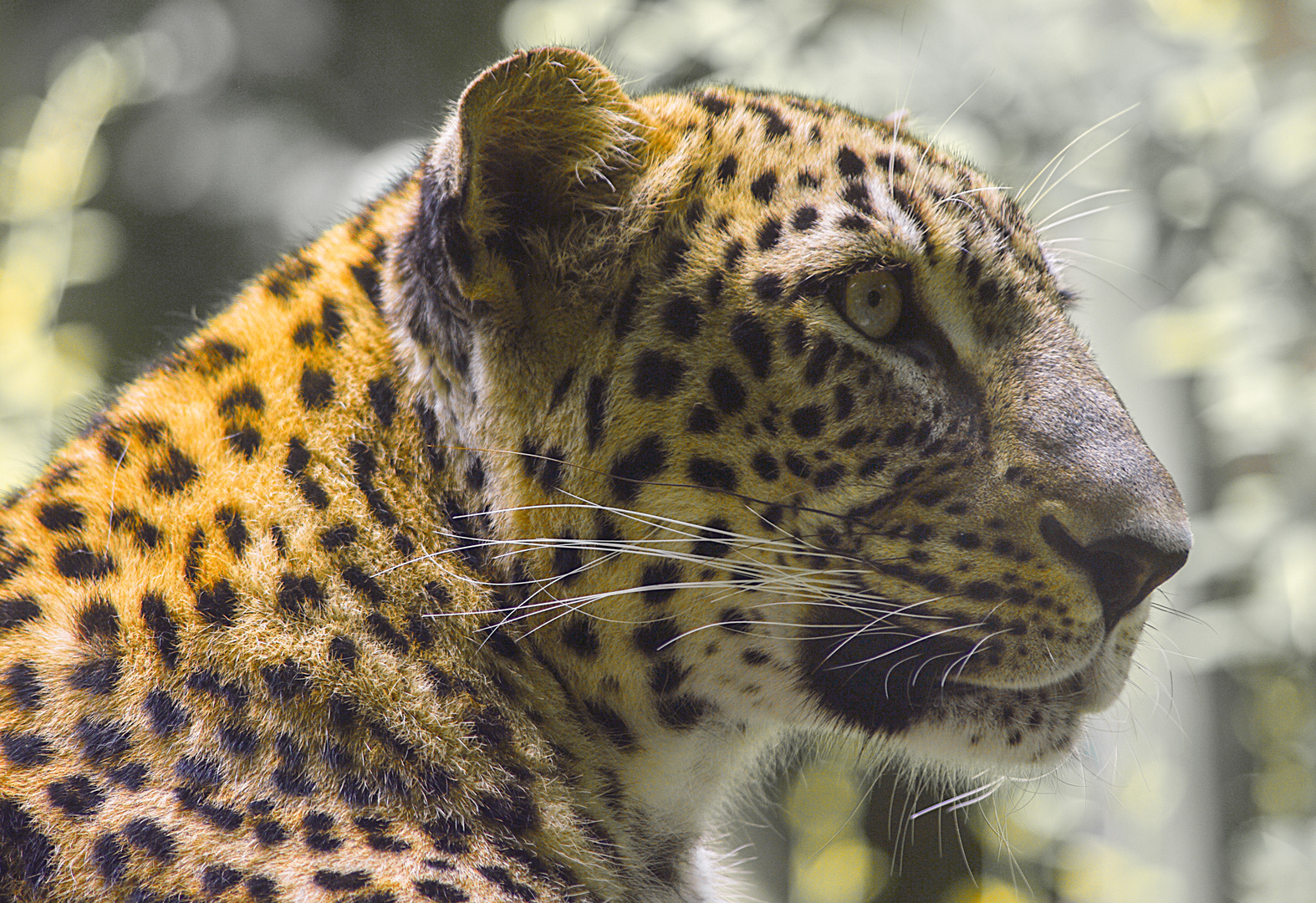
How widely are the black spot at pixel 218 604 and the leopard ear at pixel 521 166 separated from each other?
2.24ft

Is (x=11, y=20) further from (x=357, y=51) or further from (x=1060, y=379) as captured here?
(x=1060, y=379)

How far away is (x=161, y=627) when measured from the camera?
6.30ft

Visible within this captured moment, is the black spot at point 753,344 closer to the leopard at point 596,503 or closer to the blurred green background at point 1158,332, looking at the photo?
the leopard at point 596,503

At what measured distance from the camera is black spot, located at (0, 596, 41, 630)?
1.93 m

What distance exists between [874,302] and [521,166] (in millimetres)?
737

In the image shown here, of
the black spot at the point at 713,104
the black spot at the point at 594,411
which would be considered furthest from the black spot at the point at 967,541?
the black spot at the point at 713,104

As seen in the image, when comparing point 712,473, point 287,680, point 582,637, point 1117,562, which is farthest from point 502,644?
point 1117,562

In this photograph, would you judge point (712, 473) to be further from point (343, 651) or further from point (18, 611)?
point (18, 611)

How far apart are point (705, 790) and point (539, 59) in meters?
1.56

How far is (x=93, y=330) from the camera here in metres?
6.59

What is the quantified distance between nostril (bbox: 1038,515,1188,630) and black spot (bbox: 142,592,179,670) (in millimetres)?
1561

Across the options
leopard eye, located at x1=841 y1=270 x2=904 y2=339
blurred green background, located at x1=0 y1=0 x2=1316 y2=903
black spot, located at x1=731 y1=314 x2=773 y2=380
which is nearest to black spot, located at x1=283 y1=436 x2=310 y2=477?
black spot, located at x1=731 y1=314 x2=773 y2=380

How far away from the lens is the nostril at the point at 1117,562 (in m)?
2.11

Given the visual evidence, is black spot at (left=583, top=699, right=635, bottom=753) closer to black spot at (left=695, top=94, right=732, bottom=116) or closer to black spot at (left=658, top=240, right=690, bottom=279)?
black spot at (left=658, top=240, right=690, bottom=279)
